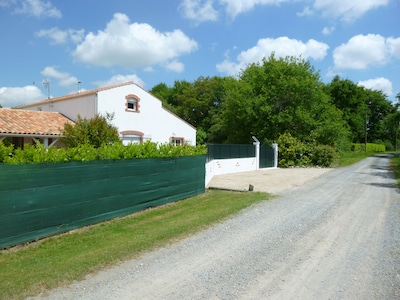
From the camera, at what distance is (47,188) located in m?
6.87

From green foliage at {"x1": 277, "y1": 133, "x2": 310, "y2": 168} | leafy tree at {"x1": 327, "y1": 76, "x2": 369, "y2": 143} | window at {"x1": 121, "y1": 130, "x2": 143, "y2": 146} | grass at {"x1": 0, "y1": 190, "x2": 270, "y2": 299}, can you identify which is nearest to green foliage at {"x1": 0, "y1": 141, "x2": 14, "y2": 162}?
grass at {"x1": 0, "y1": 190, "x2": 270, "y2": 299}

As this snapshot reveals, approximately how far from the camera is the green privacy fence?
6.27 m

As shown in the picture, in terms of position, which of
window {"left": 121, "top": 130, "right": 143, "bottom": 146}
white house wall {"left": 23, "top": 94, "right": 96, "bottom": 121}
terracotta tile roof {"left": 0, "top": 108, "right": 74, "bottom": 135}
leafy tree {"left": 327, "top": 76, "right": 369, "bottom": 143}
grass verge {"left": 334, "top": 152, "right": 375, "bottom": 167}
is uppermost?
leafy tree {"left": 327, "top": 76, "right": 369, "bottom": 143}

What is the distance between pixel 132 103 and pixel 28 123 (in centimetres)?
661

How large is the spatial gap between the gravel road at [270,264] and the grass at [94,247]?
34 cm

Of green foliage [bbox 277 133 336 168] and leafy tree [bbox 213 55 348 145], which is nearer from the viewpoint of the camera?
green foliage [bbox 277 133 336 168]

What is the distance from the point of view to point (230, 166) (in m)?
21.6

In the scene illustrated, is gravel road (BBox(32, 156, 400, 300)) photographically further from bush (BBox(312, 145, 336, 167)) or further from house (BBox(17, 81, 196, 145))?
bush (BBox(312, 145, 336, 167))

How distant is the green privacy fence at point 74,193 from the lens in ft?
20.6

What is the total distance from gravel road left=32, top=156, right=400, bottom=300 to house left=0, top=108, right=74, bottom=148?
1285cm

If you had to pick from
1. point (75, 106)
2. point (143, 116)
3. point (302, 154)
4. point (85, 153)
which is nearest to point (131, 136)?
point (143, 116)

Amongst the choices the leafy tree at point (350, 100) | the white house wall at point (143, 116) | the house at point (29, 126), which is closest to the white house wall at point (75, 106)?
the white house wall at point (143, 116)

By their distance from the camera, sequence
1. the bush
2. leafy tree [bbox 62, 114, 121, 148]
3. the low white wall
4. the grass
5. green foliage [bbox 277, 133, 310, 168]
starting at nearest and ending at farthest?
the grass, leafy tree [bbox 62, 114, 121, 148], the low white wall, the bush, green foliage [bbox 277, 133, 310, 168]

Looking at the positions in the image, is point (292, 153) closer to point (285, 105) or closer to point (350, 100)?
point (285, 105)
